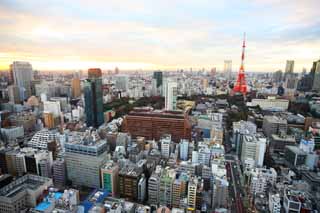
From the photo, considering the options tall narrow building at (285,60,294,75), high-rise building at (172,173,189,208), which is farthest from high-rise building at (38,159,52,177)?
tall narrow building at (285,60,294,75)

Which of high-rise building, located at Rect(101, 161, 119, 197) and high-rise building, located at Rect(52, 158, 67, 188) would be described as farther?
high-rise building, located at Rect(52, 158, 67, 188)

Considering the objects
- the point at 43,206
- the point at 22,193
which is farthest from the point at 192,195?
the point at 22,193

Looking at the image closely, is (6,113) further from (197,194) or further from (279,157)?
(279,157)

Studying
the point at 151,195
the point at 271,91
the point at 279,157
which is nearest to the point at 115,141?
the point at 151,195

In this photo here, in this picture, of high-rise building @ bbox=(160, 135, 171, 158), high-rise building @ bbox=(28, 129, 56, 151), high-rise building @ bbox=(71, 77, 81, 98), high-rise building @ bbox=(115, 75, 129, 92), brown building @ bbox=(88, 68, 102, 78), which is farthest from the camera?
high-rise building @ bbox=(115, 75, 129, 92)

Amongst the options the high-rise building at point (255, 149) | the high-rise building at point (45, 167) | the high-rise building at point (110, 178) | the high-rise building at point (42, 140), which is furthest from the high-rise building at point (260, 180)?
the high-rise building at point (42, 140)

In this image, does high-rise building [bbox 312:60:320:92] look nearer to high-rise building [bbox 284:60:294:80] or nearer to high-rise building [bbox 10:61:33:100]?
high-rise building [bbox 284:60:294:80]

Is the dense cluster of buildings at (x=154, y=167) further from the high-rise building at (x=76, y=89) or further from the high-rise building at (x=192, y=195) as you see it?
the high-rise building at (x=76, y=89)

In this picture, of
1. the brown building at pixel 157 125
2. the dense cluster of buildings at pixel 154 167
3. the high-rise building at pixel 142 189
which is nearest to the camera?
the dense cluster of buildings at pixel 154 167
